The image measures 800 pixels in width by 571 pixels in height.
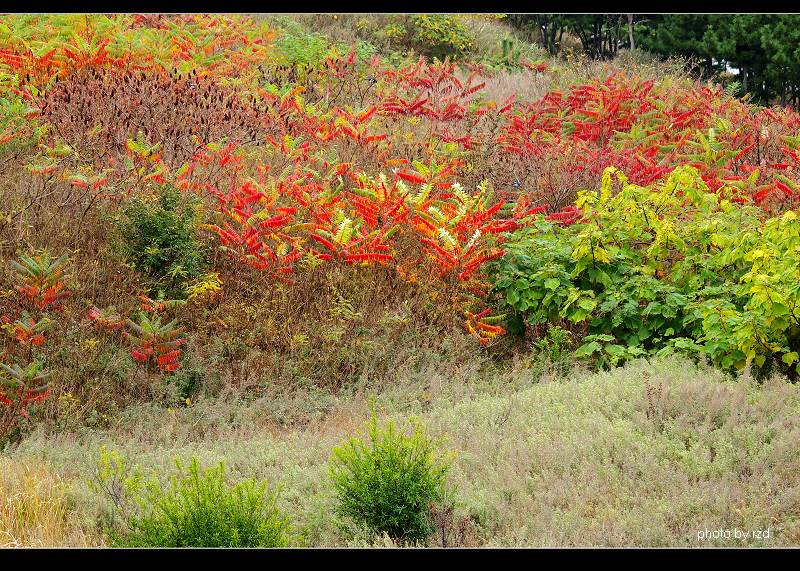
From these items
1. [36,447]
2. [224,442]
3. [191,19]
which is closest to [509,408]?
[224,442]

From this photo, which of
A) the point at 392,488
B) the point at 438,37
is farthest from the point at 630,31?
the point at 392,488

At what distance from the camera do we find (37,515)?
5695 mm

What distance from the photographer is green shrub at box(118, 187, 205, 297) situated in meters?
8.64

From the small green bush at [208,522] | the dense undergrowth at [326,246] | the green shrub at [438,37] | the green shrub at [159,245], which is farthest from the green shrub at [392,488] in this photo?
the green shrub at [438,37]

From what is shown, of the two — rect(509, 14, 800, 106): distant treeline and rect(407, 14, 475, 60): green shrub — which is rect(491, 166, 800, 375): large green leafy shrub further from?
rect(407, 14, 475, 60): green shrub

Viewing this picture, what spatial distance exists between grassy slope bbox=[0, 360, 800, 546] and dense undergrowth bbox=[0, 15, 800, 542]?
0.31m

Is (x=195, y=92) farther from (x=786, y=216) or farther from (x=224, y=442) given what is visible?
(x=786, y=216)

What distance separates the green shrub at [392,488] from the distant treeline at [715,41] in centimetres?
1128

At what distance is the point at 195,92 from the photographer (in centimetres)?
1163

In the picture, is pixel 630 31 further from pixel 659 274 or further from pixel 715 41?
pixel 659 274

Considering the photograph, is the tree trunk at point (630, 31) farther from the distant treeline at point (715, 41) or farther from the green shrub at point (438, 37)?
the green shrub at point (438, 37)

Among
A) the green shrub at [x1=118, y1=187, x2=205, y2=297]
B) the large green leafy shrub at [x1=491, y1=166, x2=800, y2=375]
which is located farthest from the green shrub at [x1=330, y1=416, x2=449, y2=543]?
the green shrub at [x1=118, y1=187, x2=205, y2=297]

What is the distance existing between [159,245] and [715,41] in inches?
412

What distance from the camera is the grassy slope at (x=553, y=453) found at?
557cm
